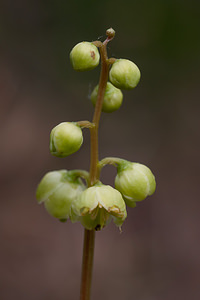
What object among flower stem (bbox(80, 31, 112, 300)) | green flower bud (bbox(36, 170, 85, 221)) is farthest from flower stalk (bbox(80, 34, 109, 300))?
green flower bud (bbox(36, 170, 85, 221))

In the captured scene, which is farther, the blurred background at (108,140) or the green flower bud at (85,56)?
the blurred background at (108,140)

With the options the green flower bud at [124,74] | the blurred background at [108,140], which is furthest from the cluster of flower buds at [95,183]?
the blurred background at [108,140]

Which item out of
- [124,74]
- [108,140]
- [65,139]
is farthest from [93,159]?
[108,140]

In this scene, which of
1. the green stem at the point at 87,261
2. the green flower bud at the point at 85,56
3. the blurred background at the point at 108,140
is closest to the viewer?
the green flower bud at the point at 85,56

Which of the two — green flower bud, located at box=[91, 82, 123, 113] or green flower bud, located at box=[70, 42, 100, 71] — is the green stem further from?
green flower bud, located at box=[70, 42, 100, 71]

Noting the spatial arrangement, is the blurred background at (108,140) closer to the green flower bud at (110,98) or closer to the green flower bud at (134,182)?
the green flower bud at (134,182)

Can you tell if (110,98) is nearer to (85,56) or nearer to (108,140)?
(85,56)
